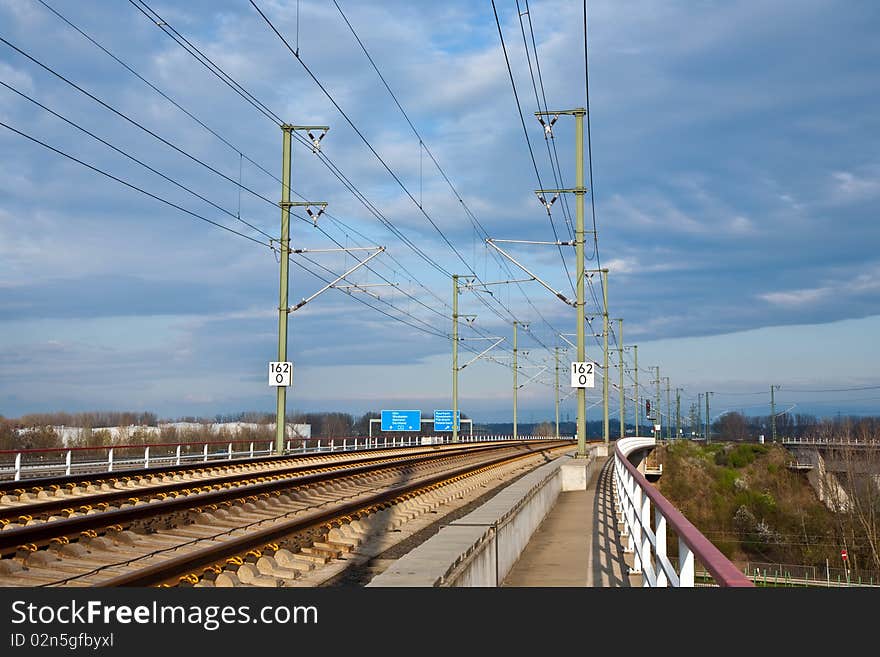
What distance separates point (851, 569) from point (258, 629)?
67.4 metres

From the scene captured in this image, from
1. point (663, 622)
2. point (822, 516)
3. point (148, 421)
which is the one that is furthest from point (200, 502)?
point (148, 421)

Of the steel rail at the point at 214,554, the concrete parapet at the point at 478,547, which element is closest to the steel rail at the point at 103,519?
the steel rail at the point at 214,554

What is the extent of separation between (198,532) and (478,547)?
21.3ft

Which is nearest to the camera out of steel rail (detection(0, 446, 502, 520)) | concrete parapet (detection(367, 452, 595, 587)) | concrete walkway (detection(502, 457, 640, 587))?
concrete parapet (detection(367, 452, 595, 587))

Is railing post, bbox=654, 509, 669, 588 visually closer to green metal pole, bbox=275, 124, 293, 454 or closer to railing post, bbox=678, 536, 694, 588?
railing post, bbox=678, 536, 694, 588

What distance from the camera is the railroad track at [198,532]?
32.6 feet

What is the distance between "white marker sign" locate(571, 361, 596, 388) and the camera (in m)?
32.4

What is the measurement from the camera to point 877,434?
106 meters

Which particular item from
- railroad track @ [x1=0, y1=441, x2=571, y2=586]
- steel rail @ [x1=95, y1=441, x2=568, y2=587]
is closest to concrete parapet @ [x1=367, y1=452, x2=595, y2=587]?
railroad track @ [x1=0, y1=441, x2=571, y2=586]

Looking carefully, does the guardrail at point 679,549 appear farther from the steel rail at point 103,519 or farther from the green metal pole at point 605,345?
the green metal pole at point 605,345

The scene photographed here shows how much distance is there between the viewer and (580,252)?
33.2 m

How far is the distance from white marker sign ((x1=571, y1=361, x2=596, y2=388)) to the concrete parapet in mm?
14640

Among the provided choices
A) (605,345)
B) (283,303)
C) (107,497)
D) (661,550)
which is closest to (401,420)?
(605,345)

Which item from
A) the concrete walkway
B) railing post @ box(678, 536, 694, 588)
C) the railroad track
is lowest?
the concrete walkway
